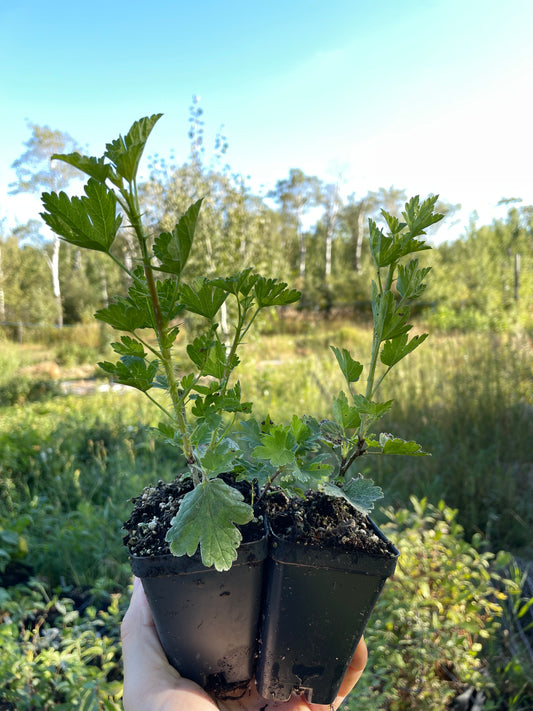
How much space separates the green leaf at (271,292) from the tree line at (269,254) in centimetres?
216

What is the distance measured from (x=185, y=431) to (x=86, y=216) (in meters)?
0.38

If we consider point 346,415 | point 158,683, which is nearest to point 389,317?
point 346,415

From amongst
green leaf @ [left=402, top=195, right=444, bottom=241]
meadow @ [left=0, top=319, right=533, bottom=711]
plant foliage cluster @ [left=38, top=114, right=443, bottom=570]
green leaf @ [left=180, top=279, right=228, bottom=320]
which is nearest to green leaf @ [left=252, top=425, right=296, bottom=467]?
plant foliage cluster @ [left=38, top=114, right=443, bottom=570]

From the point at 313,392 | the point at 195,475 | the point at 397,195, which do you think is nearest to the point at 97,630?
the point at 195,475

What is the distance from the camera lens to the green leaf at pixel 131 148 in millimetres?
536

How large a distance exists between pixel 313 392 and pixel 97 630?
3.71 m

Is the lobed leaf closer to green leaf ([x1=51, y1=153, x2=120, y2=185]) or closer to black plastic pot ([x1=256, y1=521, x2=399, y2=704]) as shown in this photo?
black plastic pot ([x1=256, y1=521, x2=399, y2=704])

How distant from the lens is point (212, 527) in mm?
645

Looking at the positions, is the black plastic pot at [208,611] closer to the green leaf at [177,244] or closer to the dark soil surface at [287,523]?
Result: the dark soil surface at [287,523]

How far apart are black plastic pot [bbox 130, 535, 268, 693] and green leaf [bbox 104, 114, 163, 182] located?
0.59 meters

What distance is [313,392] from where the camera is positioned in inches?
218

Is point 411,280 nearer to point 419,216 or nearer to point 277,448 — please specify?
point 419,216

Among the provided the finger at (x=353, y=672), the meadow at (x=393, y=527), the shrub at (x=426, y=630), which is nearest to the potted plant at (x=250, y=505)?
the finger at (x=353, y=672)

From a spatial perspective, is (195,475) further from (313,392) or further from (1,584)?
(313,392)
